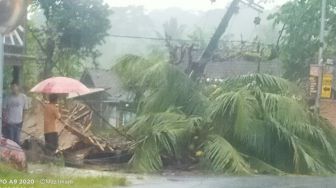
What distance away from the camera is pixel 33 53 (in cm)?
907

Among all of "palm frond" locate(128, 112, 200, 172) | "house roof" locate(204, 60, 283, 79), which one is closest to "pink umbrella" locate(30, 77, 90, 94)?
"palm frond" locate(128, 112, 200, 172)

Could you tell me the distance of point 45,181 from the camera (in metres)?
7.44

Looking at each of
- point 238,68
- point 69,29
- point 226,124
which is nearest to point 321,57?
point 238,68

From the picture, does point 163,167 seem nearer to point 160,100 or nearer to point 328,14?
point 160,100

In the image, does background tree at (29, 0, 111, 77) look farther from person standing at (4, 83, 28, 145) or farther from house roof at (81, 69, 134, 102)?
person standing at (4, 83, 28, 145)

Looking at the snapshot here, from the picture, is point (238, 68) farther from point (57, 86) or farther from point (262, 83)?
point (57, 86)

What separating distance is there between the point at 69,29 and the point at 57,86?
3.45 feet

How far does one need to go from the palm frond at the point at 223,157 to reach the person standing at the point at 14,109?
291cm

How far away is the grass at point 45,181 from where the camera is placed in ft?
23.5

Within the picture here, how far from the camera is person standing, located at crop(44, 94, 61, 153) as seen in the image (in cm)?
948

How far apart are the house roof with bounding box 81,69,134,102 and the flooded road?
68.9 inches

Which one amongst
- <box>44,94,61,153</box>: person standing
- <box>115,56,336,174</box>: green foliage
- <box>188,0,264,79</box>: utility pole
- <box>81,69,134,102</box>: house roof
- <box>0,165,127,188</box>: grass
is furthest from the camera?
<box>188,0,264,79</box>: utility pole

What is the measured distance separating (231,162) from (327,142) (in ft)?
6.32

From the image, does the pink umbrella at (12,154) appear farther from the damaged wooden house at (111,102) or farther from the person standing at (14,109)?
the damaged wooden house at (111,102)
